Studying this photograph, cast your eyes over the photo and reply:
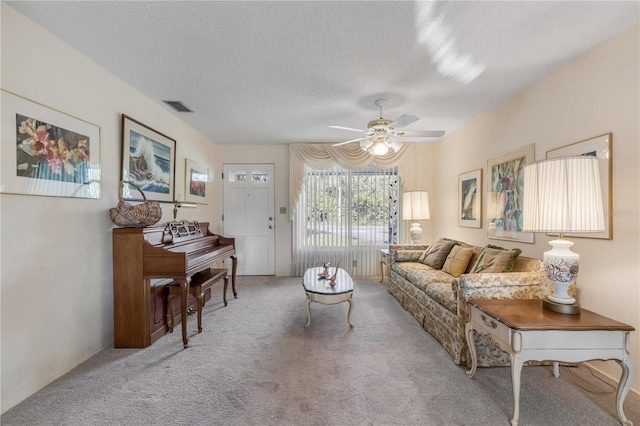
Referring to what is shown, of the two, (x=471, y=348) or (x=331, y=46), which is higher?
(x=331, y=46)

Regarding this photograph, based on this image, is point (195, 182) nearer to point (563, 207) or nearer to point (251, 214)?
point (251, 214)

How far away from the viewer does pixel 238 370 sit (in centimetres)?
209

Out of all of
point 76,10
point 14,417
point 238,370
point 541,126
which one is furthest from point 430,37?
point 14,417

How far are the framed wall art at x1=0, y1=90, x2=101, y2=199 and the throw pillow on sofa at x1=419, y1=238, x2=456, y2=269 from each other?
12.3 feet

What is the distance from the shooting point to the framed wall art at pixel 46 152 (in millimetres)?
1692

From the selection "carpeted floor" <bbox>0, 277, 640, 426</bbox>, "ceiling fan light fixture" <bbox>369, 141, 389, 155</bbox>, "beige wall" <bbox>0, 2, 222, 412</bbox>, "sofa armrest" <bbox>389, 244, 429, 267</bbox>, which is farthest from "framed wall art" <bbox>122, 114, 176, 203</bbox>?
"sofa armrest" <bbox>389, 244, 429, 267</bbox>

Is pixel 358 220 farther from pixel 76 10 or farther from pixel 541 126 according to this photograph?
pixel 76 10

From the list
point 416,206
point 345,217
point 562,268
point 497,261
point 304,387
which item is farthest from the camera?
point 345,217

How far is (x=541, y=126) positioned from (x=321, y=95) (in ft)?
7.16

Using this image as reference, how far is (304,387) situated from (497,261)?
2.07 metres

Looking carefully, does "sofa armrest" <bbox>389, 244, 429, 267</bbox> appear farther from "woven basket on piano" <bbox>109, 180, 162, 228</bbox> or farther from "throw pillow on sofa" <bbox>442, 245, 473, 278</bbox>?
"woven basket on piano" <bbox>109, 180, 162, 228</bbox>

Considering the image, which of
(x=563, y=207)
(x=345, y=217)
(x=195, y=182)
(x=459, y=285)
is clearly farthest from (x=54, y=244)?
(x=345, y=217)

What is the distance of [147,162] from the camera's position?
3.02 m

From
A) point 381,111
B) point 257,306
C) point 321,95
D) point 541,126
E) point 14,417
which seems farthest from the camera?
point 257,306
